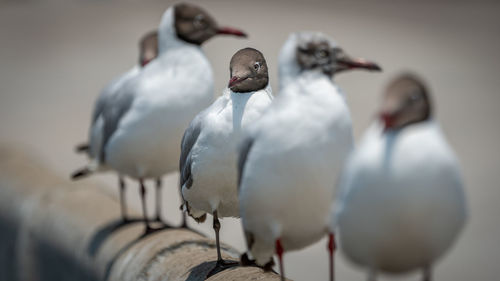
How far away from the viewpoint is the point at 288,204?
2359 millimetres

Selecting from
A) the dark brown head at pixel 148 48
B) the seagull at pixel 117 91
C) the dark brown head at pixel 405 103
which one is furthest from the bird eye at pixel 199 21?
the dark brown head at pixel 405 103

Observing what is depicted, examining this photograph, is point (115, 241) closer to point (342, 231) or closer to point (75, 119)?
point (342, 231)

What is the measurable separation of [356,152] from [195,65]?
1.64 m

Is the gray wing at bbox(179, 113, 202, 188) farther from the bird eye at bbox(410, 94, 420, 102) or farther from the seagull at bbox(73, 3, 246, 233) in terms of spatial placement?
the bird eye at bbox(410, 94, 420, 102)

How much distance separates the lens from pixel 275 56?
6559 mm

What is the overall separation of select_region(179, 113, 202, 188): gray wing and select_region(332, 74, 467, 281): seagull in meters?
1.09

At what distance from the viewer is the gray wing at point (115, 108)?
13.4 ft

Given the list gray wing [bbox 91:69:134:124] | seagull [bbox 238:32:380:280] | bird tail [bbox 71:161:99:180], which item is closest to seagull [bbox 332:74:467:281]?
seagull [bbox 238:32:380:280]

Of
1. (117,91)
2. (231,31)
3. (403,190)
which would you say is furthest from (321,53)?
(117,91)

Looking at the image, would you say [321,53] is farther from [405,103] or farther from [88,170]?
[88,170]

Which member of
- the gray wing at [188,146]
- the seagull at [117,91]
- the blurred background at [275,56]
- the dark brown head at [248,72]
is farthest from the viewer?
the blurred background at [275,56]

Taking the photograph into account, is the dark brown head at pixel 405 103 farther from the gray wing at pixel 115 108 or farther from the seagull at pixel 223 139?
the gray wing at pixel 115 108

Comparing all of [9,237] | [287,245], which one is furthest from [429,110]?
[9,237]

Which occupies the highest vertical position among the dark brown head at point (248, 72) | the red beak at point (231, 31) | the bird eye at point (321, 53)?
the bird eye at point (321, 53)
